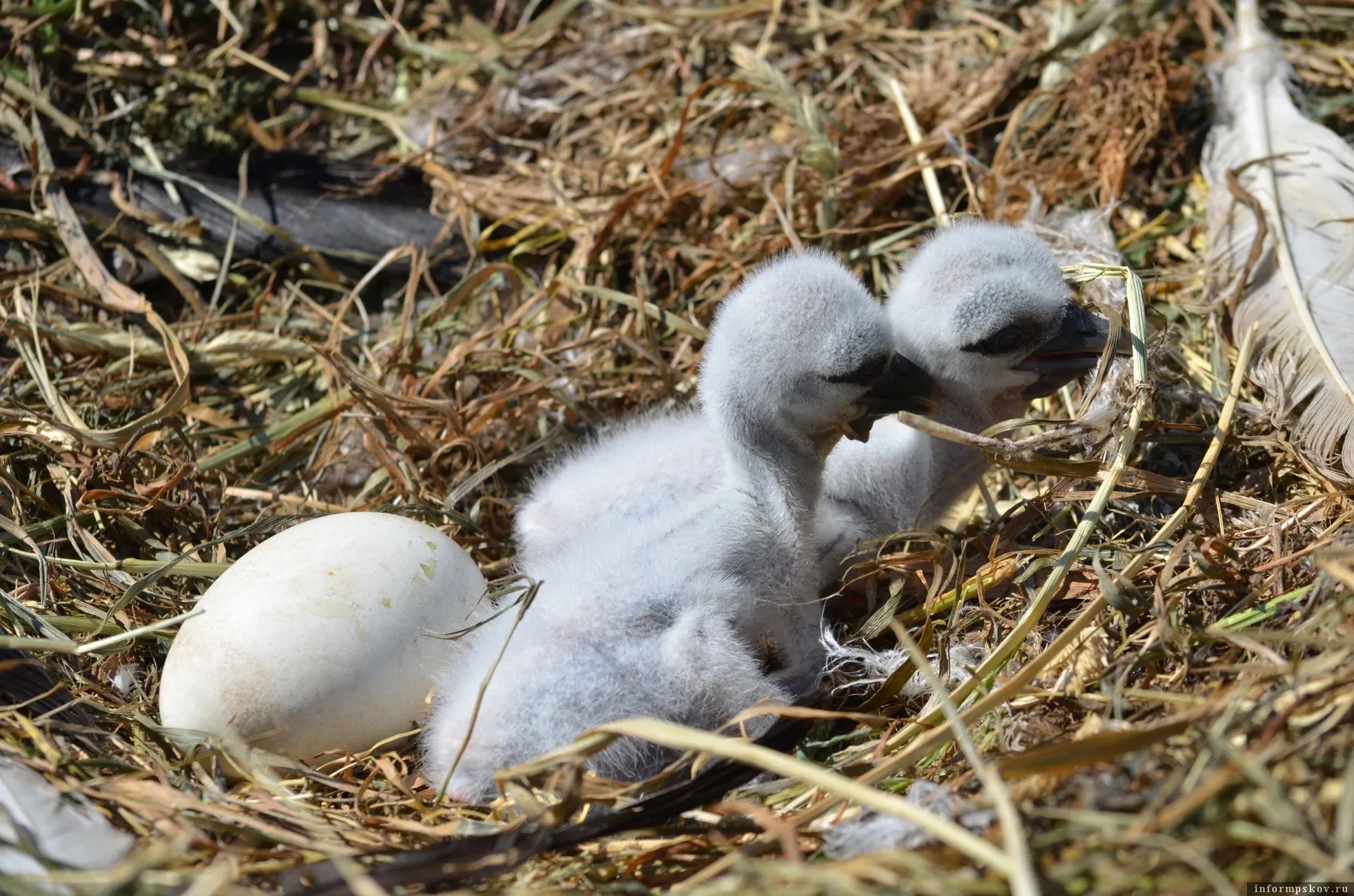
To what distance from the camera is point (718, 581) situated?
1914 millimetres

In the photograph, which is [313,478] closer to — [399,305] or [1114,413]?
[399,305]

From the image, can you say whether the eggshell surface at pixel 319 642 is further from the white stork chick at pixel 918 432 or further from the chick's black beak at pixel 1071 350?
the chick's black beak at pixel 1071 350

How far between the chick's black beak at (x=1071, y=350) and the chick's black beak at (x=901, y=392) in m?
0.24

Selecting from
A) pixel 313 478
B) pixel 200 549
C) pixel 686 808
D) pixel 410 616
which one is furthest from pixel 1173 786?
pixel 313 478

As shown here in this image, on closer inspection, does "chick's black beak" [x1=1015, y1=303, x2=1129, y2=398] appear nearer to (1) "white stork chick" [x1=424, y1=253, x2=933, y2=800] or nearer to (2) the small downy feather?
(1) "white stork chick" [x1=424, y1=253, x2=933, y2=800]

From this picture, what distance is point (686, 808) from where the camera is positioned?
1.55m

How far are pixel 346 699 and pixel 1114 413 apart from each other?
58.0 inches

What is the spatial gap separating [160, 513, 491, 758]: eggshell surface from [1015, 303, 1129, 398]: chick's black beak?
1.21m

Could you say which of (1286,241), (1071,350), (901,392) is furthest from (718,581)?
(1286,241)

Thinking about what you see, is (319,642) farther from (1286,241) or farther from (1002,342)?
(1286,241)

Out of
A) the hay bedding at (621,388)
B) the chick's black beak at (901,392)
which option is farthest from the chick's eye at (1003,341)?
the hay bedding at (621,388)

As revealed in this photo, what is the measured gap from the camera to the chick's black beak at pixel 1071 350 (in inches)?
81.7

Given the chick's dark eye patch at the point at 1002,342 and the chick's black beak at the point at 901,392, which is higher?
the chick's dark eye patch at the point at 1002,342

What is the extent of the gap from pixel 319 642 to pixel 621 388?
117cm
